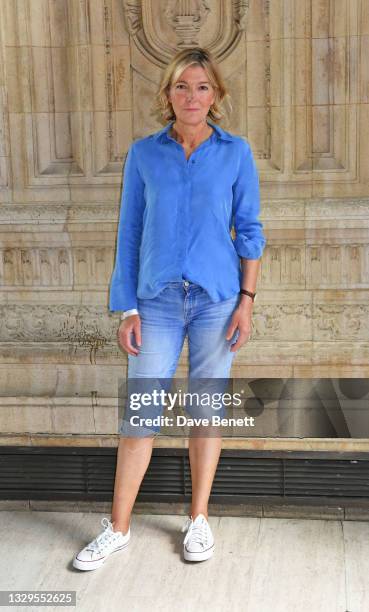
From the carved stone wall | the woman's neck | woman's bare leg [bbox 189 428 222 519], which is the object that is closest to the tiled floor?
woman's bare leg [bbox 189 428 222 519]

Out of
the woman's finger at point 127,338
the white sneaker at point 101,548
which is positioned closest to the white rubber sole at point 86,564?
the white sneaker at point 101,548

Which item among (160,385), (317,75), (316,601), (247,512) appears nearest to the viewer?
(316,601)

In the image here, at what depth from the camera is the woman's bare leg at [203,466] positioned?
2.52m

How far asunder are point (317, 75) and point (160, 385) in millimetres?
1517

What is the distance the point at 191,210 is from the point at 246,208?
18 cm

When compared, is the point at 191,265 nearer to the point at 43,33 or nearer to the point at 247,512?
the point at 247,512

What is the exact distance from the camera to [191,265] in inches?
91.0

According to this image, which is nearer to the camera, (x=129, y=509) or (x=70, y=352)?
(x=129, y=509)

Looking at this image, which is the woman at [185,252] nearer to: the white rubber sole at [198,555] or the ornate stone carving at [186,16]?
the white rubber sole at [198,555]

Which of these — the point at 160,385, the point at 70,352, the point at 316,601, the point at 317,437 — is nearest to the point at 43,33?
the point at 70,352

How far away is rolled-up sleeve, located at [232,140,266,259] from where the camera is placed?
2350mm

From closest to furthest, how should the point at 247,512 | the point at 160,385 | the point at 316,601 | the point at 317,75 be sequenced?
the point at 316,601, the point at 160,385, the point at 247,512, the point at 317,75

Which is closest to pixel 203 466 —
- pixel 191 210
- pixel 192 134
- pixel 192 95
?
pixel 191 210

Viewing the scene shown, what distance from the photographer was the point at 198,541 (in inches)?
96.7
